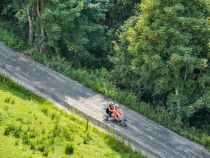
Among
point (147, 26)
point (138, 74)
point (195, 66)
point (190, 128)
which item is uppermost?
point (147, 26)

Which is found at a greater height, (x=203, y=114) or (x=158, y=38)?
(x=158, y=38)

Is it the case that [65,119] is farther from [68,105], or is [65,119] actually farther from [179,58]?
[179,58]

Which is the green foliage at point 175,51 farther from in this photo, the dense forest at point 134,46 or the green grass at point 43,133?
the green grass at point 43,133

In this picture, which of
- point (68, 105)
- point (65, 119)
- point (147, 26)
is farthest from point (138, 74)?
point (65, 119)

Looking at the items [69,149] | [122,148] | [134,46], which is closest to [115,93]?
[134,46]

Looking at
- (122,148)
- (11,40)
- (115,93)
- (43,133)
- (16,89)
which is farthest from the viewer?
(11,40)

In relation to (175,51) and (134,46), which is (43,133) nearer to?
(175,51)
